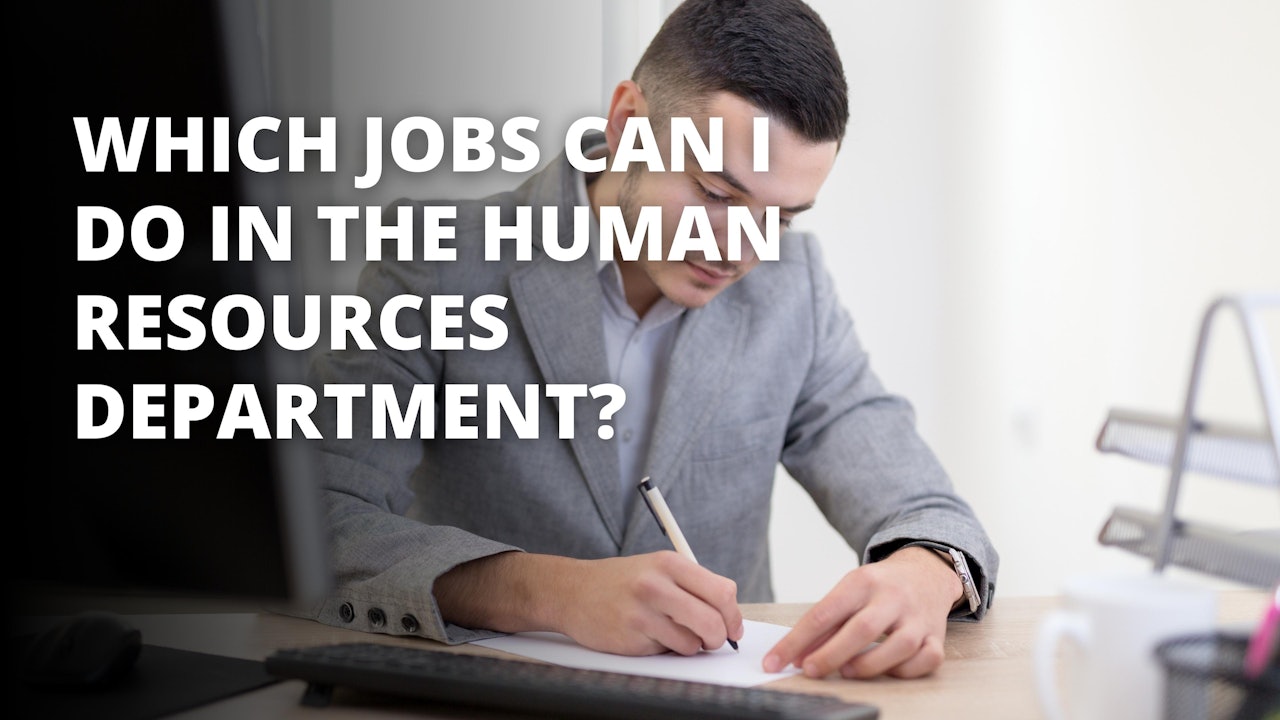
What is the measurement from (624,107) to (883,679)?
894 mm

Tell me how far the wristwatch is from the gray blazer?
16 cm

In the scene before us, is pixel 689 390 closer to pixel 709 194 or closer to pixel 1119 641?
pixel 709 194

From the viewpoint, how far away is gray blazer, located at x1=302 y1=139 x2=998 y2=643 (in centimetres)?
143

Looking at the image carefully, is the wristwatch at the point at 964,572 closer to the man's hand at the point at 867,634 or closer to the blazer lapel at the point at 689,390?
the man's hand at the point at 867,634

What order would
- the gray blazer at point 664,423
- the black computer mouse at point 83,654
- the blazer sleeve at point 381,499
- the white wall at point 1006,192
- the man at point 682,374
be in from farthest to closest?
the white wall at point 1006,192 < the gray blazer at point 664,423 < the man at point 682,374 < the blazer sleeve at point 381,499 < the black computer mouse at point 83,654

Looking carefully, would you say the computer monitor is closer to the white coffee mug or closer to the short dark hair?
the white coffee mug

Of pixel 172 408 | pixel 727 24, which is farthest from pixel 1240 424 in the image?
pixel 727 24

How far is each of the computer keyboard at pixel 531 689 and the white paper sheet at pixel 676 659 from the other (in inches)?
4.2

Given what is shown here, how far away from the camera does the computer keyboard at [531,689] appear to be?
70cm

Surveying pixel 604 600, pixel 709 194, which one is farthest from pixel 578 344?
pixel 604 600

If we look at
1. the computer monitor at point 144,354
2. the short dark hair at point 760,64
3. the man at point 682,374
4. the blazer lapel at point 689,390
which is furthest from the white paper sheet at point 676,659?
the short dark hair at point 760,64

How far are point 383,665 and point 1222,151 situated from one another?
2.18 meters

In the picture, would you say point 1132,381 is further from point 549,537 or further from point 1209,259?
point 549,537

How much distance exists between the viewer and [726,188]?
1.35m
